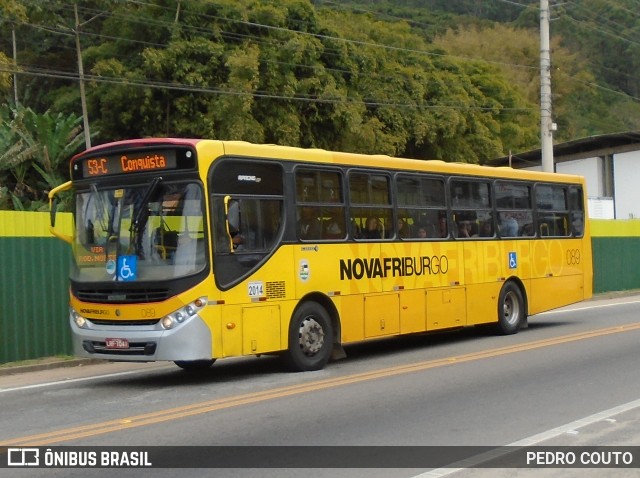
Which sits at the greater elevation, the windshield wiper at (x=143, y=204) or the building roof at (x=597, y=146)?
the building roof at (x=597, y=146)

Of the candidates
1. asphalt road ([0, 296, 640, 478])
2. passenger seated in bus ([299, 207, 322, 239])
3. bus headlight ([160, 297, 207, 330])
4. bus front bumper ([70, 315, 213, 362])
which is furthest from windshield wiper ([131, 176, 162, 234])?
passenger seated in bus ([299, 207, 322, 239])

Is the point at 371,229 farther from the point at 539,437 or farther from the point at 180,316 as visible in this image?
the point at 539,437

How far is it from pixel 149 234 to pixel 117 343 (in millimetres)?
1458

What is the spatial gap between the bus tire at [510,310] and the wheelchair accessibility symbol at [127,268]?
8134mm

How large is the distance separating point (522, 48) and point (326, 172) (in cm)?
7046

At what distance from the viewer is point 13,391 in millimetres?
12523

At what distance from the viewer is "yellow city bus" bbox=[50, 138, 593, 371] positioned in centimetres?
1192

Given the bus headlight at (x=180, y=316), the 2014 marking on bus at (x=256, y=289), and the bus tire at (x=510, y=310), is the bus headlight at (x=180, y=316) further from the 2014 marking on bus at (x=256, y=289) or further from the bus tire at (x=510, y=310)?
the bus tire at (x=510, y=310)

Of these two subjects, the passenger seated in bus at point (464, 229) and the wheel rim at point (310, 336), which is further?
the passenger seated in bus at point (464, 229)

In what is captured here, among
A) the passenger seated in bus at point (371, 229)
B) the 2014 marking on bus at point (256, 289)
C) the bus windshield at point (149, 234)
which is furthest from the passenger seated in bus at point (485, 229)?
the bus windshield at point (149, 234)

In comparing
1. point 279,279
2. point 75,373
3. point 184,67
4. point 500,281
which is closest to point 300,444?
point 279,279

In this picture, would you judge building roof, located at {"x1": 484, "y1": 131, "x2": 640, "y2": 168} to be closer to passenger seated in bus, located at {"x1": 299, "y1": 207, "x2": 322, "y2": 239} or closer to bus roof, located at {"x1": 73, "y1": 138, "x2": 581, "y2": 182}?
bus roof, located at {"x1": 73, "y1": 138, "x2": 581, "y2": 182}

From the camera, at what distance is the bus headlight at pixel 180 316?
1177 centimetres

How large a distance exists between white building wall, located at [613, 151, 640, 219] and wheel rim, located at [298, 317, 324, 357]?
121 feet
